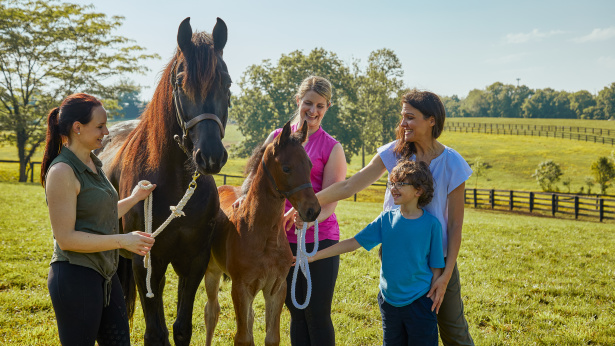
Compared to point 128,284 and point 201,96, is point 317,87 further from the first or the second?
point 128,284

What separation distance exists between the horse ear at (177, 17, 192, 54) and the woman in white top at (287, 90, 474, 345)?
61.6 inches

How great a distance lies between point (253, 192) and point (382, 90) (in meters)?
38.8

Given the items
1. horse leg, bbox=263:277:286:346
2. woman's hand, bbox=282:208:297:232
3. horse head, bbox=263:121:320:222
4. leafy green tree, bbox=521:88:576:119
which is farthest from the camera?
leafy green tree, bbox=521:88:576:119

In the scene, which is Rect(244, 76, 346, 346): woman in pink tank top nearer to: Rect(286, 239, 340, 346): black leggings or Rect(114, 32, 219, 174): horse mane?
Rect(286, 239, 340, 346): black leggings

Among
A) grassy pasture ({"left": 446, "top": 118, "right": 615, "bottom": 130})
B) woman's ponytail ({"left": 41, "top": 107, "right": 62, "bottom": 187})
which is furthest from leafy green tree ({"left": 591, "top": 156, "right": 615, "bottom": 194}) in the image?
grassy pasture ({"left": 446, "top": 118, "right": 615, "bottom": 130})

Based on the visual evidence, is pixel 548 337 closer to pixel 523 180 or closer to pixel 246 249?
pixel 246 249

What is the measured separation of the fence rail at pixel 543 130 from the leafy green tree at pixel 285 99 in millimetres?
41621

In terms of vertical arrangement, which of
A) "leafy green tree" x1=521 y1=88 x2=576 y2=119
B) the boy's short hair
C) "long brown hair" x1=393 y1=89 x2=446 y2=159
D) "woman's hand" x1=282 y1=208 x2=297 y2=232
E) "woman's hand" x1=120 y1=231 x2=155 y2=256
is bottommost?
"woman's hand" x1=282 y1=208 x2=297 y2=232

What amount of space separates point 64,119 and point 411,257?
221 centimetres

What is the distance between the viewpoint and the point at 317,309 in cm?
339

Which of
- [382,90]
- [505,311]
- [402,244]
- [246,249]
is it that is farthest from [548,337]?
[382,90]

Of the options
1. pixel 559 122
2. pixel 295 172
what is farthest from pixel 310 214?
pixel 559 122

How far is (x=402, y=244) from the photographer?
111 inches

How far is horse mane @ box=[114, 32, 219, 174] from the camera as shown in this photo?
2951 mm
